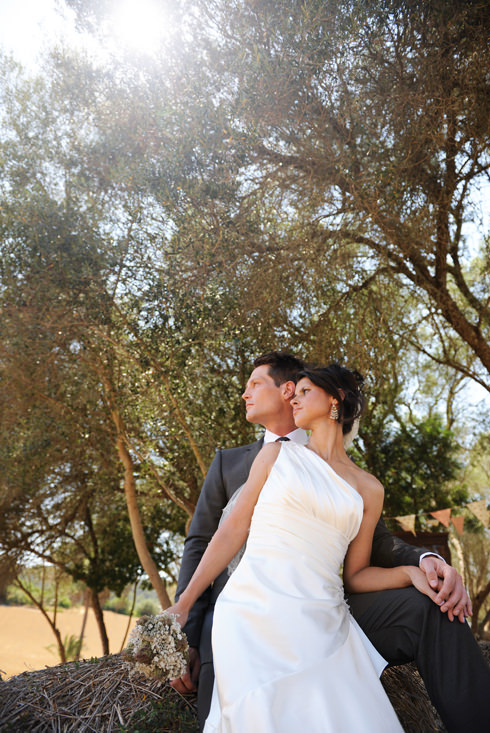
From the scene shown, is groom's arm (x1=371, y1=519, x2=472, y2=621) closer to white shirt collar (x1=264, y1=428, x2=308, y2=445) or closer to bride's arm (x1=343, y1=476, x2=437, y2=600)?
bride's arm (x1=343, y1=476, x2=437, y2=600)

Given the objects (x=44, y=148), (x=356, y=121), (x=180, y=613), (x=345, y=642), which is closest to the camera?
(x=345, y=642)

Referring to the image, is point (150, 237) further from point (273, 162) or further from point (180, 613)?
point (180, 613)

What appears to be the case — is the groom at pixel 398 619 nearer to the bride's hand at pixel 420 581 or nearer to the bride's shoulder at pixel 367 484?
the bride's hand at pixel 420 581

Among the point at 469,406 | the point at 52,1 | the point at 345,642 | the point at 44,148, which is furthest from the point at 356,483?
the point at 469,406

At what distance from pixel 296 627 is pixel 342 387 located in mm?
1192

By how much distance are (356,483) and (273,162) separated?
16.5ft

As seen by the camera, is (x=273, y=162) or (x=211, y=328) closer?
(x=273, y=162)

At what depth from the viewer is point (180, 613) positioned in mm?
2488

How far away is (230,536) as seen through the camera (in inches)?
104

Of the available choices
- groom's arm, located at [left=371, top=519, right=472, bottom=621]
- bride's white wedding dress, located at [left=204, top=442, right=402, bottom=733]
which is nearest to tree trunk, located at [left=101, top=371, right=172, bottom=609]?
groom's arm, located at [left=371, top=519, right=472, bottom=621]

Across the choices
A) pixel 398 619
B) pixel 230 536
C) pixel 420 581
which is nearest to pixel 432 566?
pixel 420 581

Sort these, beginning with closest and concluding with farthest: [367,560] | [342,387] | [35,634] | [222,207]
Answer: [367,560]
[342,387]
[222,207]
[35,634]

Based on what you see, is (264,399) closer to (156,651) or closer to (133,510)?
(156,651)

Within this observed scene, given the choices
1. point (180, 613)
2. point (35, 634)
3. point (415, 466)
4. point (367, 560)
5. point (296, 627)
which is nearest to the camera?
point (296, 627)
